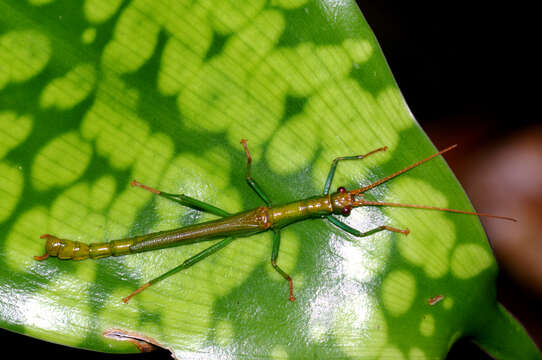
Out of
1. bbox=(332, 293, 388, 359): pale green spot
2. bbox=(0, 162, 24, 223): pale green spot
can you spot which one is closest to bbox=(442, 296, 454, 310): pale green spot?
bbox=(332, 293, 388, 359): pale green spot

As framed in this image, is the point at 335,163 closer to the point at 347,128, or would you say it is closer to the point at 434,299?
the point at 347,128

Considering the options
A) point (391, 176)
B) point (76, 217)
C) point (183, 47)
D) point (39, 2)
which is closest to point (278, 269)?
point (391, 176)

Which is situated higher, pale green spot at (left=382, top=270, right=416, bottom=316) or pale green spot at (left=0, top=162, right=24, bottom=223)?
pale green spot at (left=0, top=162, right=24, bottom=223)

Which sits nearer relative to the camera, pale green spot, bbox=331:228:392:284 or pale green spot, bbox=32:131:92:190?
pale green spot, bbox=32:131:92:190

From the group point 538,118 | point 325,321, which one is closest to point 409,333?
point 325,321

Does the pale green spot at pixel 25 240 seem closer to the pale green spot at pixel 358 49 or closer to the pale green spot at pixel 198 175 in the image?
the pale green spot at pixel 198 175

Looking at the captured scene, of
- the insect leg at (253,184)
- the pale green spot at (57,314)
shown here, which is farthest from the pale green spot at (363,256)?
the pale green spot at (57,314)

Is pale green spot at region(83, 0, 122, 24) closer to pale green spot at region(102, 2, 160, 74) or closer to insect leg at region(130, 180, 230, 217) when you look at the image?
pale green spot at region(102, 2, 160, 74)
